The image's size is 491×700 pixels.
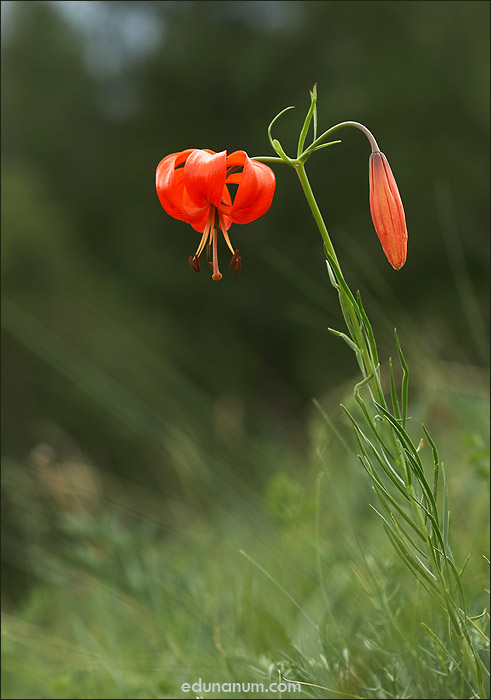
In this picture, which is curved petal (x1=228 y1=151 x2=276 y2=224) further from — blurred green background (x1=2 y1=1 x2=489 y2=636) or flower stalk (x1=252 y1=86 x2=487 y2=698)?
blurred green background (x1=2 y1=1 x2=489 y2=636)

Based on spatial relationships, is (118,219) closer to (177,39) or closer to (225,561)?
(177,39)

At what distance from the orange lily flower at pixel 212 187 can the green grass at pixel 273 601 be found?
0.19m

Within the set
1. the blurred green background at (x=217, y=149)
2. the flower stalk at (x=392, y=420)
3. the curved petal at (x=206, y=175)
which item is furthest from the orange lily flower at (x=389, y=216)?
the blurred green background at (x=217, y=149)

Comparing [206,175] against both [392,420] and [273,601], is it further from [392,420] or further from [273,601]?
[273,601]

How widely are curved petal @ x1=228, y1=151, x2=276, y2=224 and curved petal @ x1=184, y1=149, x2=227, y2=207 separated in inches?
0.7

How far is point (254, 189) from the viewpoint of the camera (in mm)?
538

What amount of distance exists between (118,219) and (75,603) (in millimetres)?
4608

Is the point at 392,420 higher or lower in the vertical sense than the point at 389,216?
lower

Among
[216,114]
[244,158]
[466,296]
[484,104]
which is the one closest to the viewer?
[244,158]

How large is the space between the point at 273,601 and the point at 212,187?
69 cm

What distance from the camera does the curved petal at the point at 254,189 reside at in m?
0.54

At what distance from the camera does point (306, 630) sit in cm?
88

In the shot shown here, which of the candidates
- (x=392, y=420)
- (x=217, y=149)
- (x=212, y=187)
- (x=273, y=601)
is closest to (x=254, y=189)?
(x=212, y=187)

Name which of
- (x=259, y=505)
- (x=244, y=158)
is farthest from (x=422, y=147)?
(x=244, y=158)
